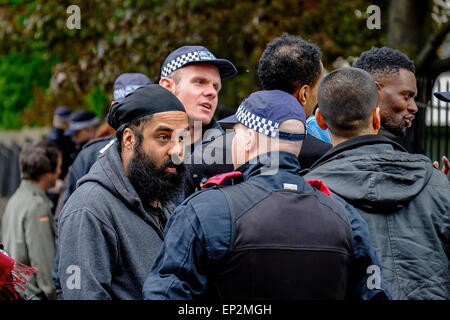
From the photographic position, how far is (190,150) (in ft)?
13.9

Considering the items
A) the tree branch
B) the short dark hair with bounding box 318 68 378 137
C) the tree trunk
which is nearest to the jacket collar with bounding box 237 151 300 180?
the short dark hair with bounding box 318 68 378 137

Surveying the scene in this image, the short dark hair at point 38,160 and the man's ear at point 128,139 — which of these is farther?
the short dark hair at point 38,160

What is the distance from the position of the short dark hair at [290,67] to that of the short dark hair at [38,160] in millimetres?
3210

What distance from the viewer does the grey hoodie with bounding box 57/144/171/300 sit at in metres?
3.01

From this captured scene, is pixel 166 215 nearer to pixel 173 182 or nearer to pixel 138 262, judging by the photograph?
pixel 173 182

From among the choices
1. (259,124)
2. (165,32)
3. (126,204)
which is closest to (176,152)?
(126,204)

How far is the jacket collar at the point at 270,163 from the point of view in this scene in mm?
2723

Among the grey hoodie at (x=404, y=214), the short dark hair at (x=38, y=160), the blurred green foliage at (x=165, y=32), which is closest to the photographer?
the grey hoodie at (x=404, y=214)

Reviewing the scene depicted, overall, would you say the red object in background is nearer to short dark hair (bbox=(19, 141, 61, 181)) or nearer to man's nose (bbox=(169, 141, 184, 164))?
man's nose (bbox=(169, 141, 184, 164))

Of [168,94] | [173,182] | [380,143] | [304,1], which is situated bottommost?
[173,182]

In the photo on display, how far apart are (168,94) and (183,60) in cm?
92

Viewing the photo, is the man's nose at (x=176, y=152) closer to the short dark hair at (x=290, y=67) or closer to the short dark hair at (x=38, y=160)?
the short dark hair at (x=290, y=67)

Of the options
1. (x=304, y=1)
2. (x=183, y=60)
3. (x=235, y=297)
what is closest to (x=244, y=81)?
(x=304, y=1)

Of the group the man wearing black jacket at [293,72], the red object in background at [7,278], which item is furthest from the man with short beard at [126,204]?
the man wearing black jacket at [293,72]
